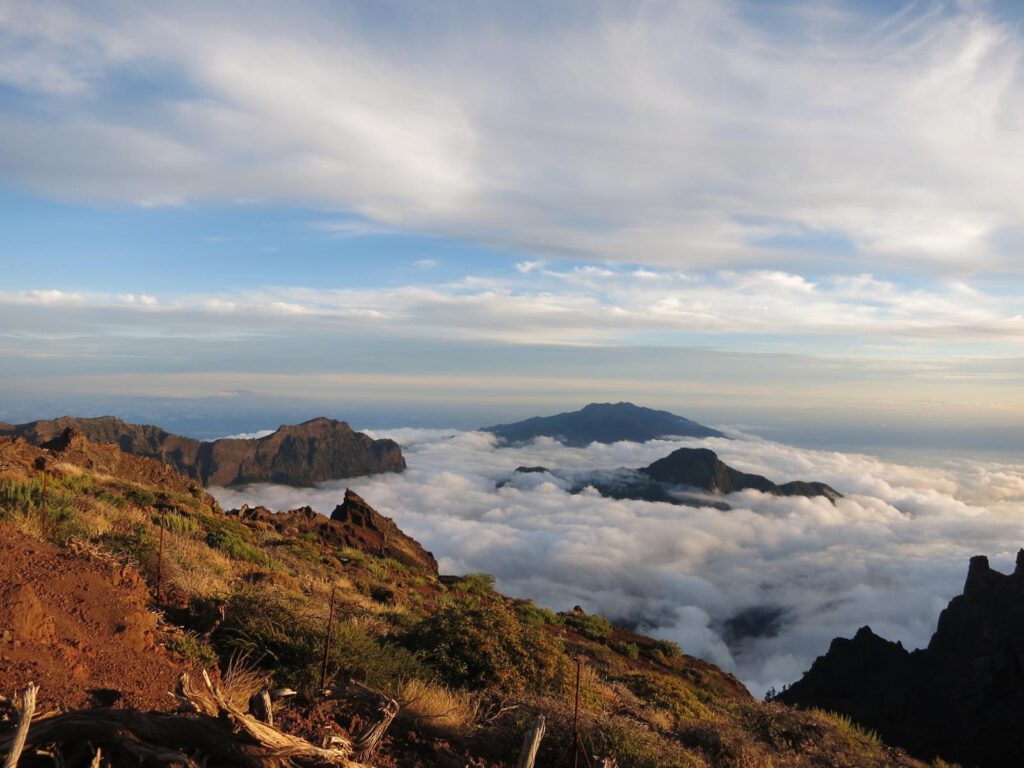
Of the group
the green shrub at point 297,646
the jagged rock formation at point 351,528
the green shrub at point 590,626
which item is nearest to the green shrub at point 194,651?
the green shrub at point 297,646

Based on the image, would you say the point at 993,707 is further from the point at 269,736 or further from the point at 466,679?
the point at 269,736

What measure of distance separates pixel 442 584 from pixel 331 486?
156088mm

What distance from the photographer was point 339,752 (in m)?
3.68

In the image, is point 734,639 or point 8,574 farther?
point 734,639

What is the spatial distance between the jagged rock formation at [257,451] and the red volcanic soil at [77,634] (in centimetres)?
9209

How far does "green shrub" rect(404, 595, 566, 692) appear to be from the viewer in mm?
8719

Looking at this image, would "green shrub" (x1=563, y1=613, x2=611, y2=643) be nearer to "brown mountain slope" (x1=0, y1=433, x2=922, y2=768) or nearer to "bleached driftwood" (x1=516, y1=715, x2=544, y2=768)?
"brown mountain slope" (x1=0, y1=433, x2=922, y2=768)

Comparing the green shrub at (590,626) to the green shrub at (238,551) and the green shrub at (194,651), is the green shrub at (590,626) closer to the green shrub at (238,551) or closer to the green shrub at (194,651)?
the green shrub at (238,551)

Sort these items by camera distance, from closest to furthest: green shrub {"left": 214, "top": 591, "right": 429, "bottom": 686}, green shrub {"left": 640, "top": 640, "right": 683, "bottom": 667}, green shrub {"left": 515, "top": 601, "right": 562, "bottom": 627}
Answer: green shrub {"left": 214, "top": 591, "right": 429, "bottom": 686}, green shrub {"left": 515, "top": 601, "right": 562, "bottom": 627}, green shrub {"left": 640, "top": 640, "right": 683, "bottom": 667}

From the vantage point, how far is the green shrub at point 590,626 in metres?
21.5

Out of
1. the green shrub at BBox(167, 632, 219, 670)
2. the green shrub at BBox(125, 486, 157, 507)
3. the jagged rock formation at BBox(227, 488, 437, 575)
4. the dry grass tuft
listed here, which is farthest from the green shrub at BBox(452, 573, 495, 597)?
the green shrub at BBox(167, 632, 219, 670)

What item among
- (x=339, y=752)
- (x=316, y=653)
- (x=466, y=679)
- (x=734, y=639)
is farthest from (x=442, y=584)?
(x=734, y=639)

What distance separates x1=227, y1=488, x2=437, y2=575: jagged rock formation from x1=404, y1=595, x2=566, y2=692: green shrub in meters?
16.9

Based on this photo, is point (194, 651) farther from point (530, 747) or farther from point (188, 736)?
point (530, 747)
